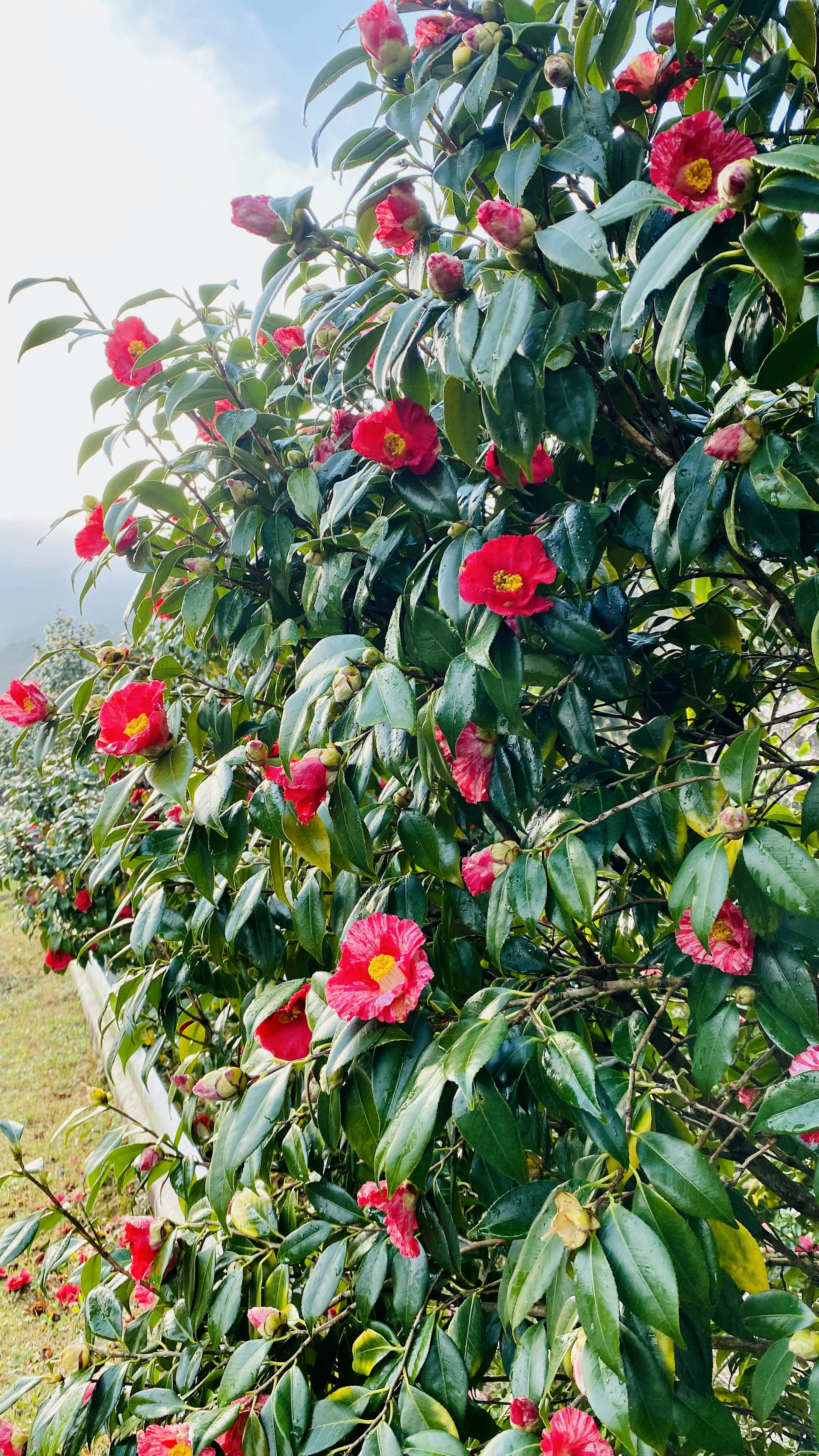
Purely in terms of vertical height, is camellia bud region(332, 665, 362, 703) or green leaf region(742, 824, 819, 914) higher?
camellia bud region(332, 665, 362, 703)

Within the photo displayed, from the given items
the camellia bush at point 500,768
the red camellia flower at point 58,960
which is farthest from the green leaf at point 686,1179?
the red camellia flower at point 58,960

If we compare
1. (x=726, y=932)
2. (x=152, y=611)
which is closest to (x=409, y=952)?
(x=726, y=932)

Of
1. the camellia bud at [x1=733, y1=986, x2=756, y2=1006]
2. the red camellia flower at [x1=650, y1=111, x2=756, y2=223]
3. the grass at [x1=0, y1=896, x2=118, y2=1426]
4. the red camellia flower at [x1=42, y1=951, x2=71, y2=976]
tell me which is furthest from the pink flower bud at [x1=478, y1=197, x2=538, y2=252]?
the red camellia flower at [x1=42, y1=951, x2=71, y2=976]

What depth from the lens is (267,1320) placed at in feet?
2.81

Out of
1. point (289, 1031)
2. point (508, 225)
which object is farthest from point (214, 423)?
point (289, 1031)

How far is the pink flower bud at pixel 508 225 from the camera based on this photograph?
612mm

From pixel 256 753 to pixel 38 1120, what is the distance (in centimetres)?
310

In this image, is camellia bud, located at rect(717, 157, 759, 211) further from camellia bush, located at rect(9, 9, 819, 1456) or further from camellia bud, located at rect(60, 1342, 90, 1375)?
camellia bud, located at rect(60, 1342, 90, 1375)

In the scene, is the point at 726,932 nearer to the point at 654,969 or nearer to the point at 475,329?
the point at 654,969

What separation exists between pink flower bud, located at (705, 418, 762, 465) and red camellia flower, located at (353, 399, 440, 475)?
10.3 inches

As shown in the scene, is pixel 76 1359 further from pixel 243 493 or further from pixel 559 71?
pixel 559 71

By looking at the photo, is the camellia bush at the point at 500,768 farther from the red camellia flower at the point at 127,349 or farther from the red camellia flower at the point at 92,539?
the red camellia flower at the point at 92,539

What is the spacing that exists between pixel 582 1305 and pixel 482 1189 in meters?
0.26

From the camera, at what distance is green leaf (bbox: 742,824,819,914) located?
569mm
